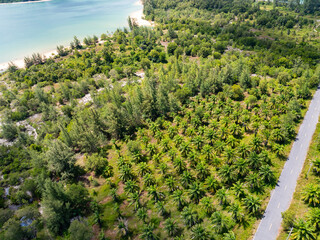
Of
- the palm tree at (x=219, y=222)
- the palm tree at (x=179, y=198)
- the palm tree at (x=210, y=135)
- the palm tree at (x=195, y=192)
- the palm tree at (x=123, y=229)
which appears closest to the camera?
the palm tree at (x=219, y=222)

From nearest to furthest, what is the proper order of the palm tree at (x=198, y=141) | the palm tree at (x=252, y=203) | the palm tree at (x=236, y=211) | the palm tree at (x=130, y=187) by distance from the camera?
the palm tree at (x=236, y=211)
the palm tree at (x=252, y=203)
the palm tree at (x=130, y=187)
the palm tree at (x=198, y=141)

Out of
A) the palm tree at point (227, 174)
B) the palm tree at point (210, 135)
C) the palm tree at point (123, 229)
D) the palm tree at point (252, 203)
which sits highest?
the palm tree at point (210, 135)

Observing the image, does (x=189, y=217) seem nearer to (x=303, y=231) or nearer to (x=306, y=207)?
(x=303, y=231)

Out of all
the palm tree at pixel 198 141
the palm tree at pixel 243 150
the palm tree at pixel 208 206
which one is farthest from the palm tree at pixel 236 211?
the palm tree at pixel 198 141

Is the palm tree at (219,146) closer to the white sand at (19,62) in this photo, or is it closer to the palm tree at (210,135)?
the palm tree at (210,135)

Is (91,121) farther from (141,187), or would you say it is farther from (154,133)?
(141,187)

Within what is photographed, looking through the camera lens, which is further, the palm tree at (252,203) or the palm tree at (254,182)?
the palm tree at (254,182)

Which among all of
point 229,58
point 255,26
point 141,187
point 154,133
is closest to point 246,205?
point 141,187
